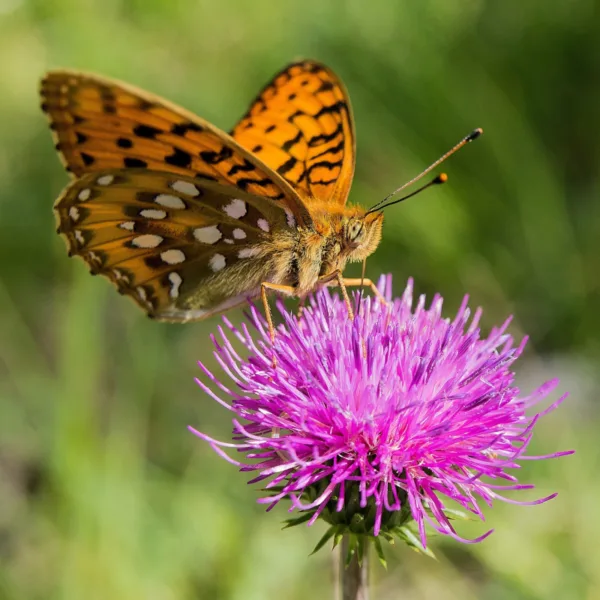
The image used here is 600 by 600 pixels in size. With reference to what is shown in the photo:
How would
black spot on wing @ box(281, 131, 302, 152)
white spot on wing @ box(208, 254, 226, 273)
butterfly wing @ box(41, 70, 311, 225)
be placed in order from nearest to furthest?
butterfly wing @ box(41, 70, 311, 225) → white spot on wing @ box(208, 254, 226, 273) → black spot on wing @ box(281, 131, 302, 152)

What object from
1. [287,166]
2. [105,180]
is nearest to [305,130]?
[287,166]

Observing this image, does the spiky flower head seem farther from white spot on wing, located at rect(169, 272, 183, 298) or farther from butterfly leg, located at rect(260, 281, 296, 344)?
white spot on wing, located at rect(169, 272, 183, 298)

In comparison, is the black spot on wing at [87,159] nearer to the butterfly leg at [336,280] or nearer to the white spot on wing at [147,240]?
the white spot on wing at [147,240]

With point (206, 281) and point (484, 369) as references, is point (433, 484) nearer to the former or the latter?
point (484, 369)

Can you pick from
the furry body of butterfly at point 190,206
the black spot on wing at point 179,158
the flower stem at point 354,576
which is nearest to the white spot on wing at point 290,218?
the furry body of butterfly at point 190,206

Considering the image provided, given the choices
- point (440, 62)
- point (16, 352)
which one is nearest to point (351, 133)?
point (440, 62)

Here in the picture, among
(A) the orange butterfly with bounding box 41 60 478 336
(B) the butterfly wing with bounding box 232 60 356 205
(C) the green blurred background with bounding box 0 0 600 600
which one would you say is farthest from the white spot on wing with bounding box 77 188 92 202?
(C) the green blurred background with bounding box 0 0 600 600
